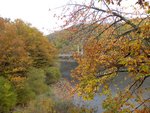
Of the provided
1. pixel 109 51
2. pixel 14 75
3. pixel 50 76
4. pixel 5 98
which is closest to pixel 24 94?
pixel 14 75

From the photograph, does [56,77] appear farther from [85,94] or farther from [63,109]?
[85,94]

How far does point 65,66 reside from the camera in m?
64.2

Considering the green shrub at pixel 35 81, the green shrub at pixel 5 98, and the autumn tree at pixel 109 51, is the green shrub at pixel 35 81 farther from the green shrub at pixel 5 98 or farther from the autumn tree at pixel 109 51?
the autumn tree at pixel 109 51

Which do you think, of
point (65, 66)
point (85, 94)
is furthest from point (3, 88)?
point (65, 66)

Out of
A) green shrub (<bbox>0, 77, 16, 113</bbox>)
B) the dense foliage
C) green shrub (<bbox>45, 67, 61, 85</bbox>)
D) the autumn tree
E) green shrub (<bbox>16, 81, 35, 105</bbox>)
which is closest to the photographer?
the autumn tree

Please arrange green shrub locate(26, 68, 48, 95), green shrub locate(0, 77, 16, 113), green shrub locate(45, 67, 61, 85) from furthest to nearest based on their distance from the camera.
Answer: green shrub locate(45, 67, 61, 85) < green shrub locate(26, 68, 48, 95) < green shrub locate(0, 77, 16, 113)

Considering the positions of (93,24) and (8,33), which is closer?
(93,24)

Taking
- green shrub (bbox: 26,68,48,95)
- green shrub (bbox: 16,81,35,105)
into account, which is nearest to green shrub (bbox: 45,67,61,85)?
green shrub (bbox: 26,68,48,95)

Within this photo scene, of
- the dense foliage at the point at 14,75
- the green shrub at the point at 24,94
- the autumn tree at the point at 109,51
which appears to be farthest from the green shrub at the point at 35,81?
the autumn tree at the point at 109,51

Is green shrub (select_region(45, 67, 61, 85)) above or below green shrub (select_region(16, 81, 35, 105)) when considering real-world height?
above

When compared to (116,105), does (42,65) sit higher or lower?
higher

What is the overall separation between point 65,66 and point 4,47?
115 ft

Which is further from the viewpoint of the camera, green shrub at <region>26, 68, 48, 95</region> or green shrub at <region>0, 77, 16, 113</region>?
green shrub at <region>26, 68, 48, 95</region>

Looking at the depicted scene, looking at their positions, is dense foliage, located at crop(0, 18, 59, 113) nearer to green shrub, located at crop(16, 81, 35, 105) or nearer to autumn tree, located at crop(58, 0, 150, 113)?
green shrub, located at crop(16, 81, 35, 105)
